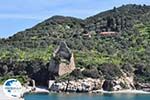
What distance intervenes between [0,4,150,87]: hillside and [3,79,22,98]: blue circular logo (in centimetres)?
10745

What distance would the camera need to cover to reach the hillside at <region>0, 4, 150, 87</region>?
141 meters

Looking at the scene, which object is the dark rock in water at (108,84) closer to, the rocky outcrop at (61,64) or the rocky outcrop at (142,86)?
the rocky outcrop at (142,86)

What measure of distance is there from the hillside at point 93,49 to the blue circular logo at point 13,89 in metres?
107

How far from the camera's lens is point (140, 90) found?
13350 centimetres

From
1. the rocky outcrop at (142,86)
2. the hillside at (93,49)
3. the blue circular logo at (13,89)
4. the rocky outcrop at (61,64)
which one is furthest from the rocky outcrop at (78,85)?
the blue circular logo at (13,89)

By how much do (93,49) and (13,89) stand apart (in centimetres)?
13927

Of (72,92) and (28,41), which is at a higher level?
(28,41)

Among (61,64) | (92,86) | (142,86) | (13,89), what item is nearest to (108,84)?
(92,86)

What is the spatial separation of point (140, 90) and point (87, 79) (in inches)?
467

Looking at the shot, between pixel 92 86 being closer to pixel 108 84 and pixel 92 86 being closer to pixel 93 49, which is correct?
pixel 108 84

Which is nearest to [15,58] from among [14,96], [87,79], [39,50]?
[39,50]

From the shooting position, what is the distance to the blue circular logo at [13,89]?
85.3 feet

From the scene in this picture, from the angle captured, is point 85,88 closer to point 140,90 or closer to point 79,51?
point 140,90

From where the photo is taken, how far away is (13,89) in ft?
86.0
